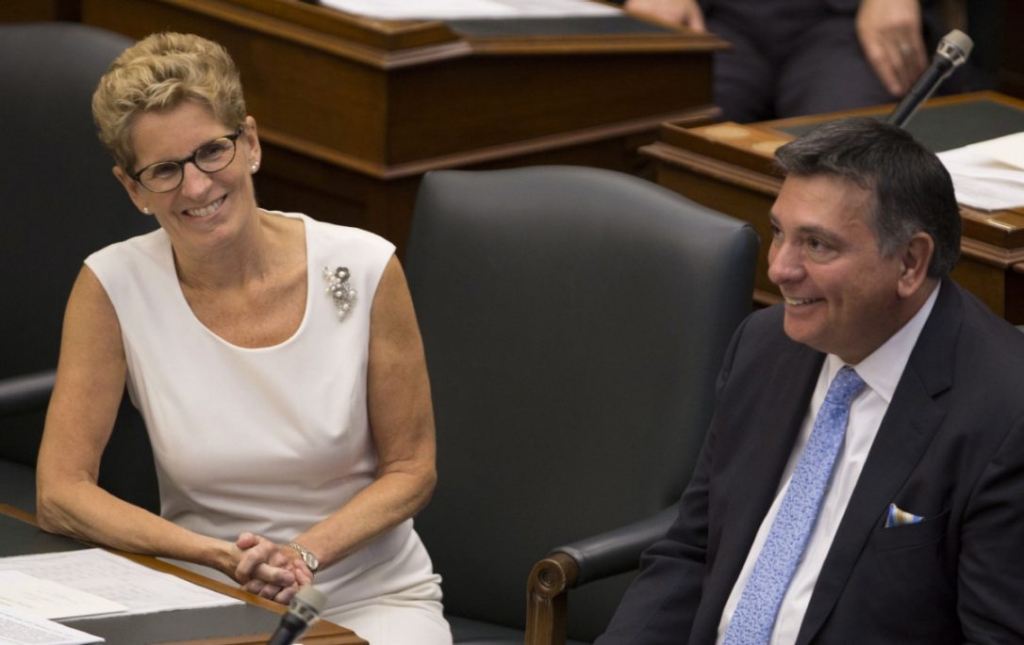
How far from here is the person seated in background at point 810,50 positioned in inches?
152

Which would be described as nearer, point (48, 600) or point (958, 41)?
point (48, 600)

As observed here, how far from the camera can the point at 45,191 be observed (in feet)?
10.5

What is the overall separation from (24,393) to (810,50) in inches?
76.9

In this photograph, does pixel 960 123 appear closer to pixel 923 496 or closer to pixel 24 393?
pixel 923 496

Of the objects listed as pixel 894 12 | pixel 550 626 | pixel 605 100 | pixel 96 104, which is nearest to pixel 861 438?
pixel 550 626

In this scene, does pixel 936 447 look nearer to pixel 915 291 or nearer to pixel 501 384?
pixel 915 291

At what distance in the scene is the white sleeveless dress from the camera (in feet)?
8.39

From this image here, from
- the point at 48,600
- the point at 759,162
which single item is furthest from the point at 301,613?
the point at 759,162

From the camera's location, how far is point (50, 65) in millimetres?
3186

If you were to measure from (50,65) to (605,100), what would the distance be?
107 cm

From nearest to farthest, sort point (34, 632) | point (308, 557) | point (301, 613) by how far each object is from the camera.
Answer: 1. point (301, 613)
2. point (34, 632)
3. point (308, 557)

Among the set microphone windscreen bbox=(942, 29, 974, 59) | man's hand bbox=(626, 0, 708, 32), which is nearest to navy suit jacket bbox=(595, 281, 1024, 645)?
microphone windscreen bbox=(942, 29, 974, 59)

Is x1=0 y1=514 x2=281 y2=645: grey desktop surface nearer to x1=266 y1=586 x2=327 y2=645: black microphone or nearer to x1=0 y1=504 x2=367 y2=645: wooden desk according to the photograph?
x1=0 y1=504 x2=367 y2=645: wooden desk

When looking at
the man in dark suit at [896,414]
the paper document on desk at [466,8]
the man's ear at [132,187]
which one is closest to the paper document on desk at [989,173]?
the man in dark suit at [896,414]
